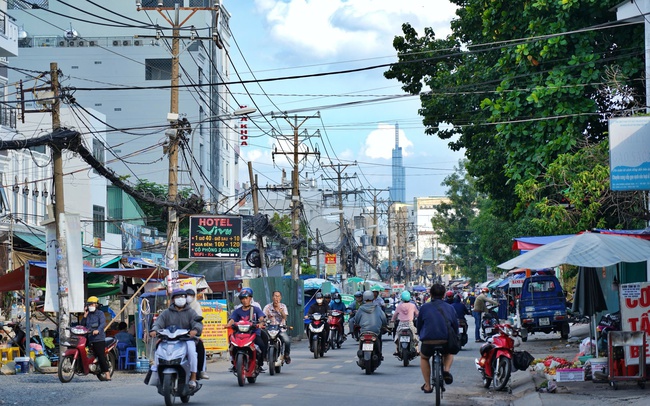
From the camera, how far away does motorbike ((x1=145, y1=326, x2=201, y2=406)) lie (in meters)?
13.6

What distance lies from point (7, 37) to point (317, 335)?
66.5 ft

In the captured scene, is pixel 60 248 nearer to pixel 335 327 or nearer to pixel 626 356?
pixel 335 327

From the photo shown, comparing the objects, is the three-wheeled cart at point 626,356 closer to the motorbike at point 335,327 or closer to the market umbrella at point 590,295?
the market umbrella at point 590,295

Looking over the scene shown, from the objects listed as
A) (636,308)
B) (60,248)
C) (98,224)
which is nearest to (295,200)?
(98,224)

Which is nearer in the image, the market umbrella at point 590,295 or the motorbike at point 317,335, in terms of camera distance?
the market umbrella at point 590,295

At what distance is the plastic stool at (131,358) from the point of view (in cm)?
2411

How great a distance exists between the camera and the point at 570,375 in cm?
1652

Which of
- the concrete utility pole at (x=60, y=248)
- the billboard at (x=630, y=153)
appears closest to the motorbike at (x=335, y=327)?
the concrete utility pole at (x=60, y=248)

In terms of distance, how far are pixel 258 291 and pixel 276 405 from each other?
2559 cm

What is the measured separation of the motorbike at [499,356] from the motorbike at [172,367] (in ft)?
17.8

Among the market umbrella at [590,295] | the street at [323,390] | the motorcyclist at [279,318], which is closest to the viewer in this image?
the street at [323,390]

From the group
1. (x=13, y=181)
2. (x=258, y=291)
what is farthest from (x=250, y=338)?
(x=13, y=181)

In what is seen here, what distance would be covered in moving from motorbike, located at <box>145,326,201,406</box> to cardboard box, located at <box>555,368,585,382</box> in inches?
247

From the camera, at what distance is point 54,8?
70000mm
